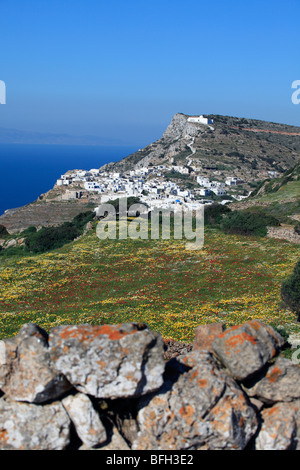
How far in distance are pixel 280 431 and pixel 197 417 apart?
144 centimetres

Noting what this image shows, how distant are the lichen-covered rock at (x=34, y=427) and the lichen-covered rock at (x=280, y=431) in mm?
3177

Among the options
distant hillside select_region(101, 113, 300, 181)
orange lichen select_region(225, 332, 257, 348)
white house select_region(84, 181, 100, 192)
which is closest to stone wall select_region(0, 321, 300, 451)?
orange lichen select_region(225, 332, 257, 348)

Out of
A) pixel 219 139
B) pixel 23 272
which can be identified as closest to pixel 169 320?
pixel 23 272

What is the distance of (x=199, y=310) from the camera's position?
19953 mm

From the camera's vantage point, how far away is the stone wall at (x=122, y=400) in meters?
6.77

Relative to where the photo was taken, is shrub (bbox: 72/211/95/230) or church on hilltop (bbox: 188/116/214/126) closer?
shrub (bbox: 72/211/95/230)

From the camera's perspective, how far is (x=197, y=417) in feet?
22.4

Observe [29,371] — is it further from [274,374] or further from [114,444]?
[274,374]

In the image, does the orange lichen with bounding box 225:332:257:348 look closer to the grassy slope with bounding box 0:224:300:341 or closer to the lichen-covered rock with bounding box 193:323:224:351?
the lichen-covered rock with bounding box 193:323:224:351

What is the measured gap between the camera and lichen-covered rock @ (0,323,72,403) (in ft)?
22.6

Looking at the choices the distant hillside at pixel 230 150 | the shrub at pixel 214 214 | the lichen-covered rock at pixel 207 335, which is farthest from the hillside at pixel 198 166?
the lichen-covered rock at pixel 207 335

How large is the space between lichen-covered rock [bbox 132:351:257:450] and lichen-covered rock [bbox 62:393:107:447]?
0.63m

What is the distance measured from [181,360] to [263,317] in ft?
35.0
